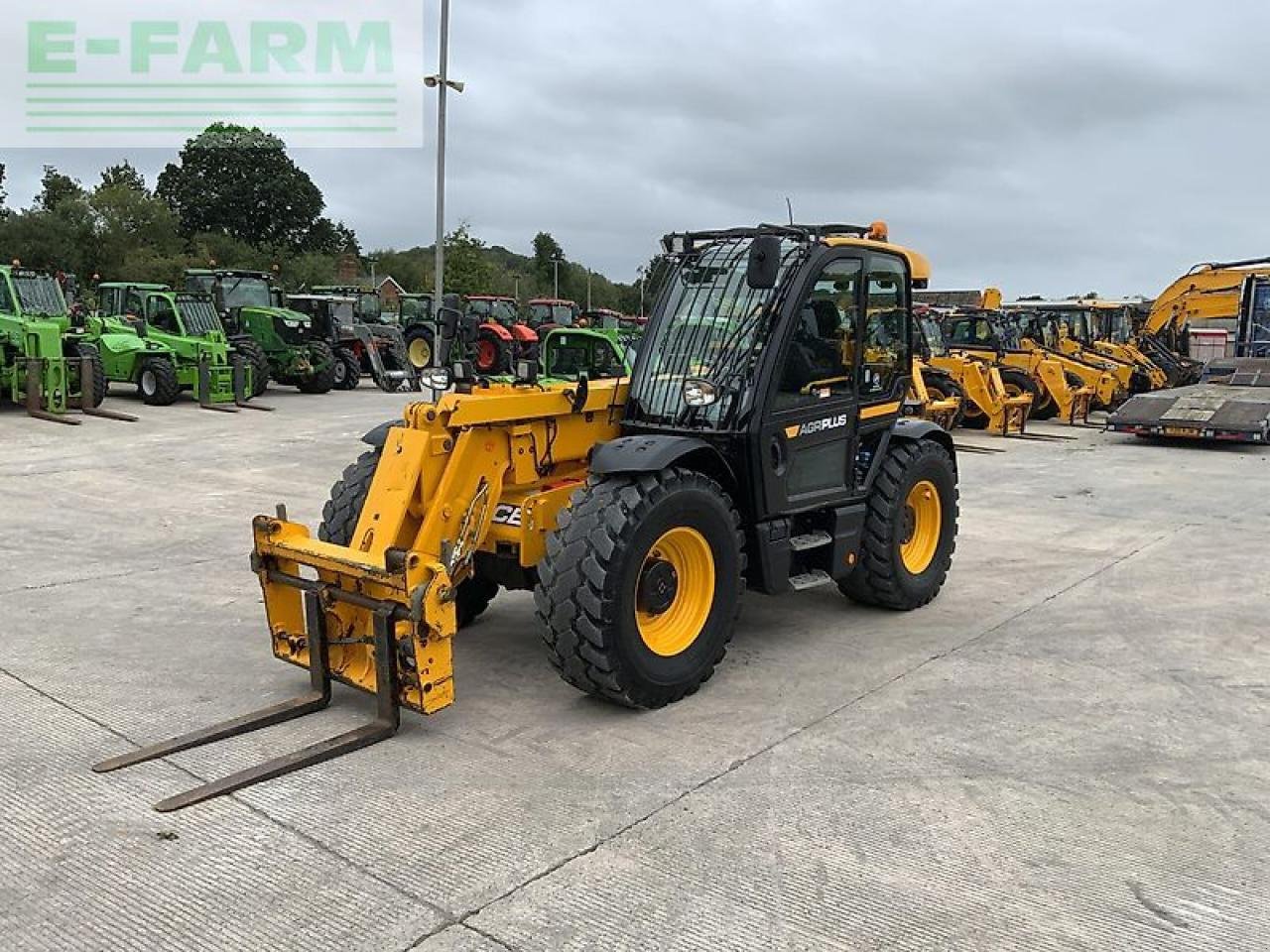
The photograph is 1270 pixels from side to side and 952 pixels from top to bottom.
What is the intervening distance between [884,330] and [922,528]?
131cm

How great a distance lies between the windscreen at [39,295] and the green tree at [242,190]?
160 ft

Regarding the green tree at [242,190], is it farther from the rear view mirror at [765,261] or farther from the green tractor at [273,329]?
the rear view mirror at [765,261]

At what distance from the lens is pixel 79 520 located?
8203 mm

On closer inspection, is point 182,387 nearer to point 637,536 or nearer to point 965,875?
point 637,536

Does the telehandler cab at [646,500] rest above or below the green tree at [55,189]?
below

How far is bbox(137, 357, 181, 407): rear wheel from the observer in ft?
55.7

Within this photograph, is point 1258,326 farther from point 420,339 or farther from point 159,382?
point 159,382

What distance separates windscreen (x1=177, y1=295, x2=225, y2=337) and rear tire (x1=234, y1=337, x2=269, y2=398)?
0.45 meters

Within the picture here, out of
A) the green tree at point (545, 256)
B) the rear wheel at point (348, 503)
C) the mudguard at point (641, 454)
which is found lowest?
the rear wheel at point (348, 503)

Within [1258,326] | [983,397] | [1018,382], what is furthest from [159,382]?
[1258,326]

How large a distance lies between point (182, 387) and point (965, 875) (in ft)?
55.5

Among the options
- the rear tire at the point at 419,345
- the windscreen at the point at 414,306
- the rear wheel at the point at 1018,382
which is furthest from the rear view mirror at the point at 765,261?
the windscreen at the point at 414,306

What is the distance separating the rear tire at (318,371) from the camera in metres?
20.3

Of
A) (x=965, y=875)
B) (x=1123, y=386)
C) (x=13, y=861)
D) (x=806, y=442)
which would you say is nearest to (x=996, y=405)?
(x=1123, y=386)
